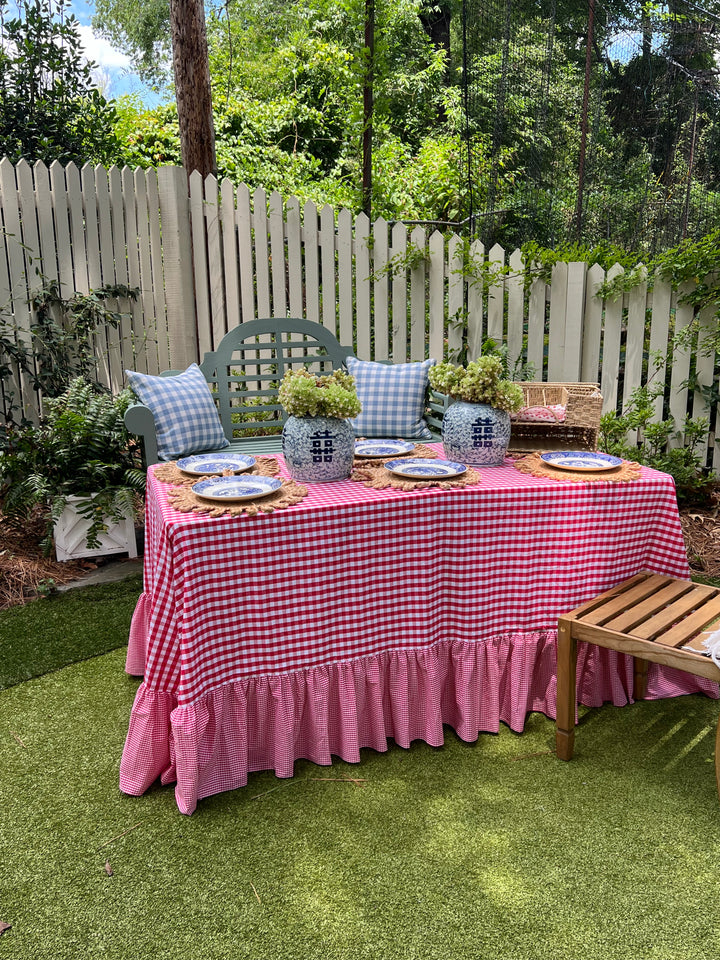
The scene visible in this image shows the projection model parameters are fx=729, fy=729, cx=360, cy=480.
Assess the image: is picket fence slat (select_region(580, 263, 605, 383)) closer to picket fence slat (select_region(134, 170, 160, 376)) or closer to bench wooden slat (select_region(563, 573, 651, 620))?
bench wooden slat (select_region(563, 573, 651, 620))

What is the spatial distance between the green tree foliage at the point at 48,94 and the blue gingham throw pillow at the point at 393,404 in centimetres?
359

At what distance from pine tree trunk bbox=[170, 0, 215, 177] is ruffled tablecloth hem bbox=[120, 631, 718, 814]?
4128 millimetres

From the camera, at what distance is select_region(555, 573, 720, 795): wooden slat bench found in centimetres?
197

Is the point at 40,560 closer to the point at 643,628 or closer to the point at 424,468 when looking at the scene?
the point at 424,468

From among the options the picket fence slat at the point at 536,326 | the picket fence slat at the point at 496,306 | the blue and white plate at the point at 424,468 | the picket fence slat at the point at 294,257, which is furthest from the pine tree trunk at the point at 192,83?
the blue and white plate at the point at 424,468

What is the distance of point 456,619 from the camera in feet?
7.65

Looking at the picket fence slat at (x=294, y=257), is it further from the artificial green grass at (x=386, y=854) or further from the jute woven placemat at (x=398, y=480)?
the artificial green grass at (x=386, y=854)

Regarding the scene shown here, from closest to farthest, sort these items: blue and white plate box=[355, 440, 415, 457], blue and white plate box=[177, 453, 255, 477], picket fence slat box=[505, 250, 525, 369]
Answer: blue and white plate box=[177, 453, 255, 477] < blue and white plate box=[355, 440, 415, 457] < picket fence slat box=[505, 250, 525, 369]

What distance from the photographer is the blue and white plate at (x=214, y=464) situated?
8.06ft

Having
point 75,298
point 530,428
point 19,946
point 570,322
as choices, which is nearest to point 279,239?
point 75,298

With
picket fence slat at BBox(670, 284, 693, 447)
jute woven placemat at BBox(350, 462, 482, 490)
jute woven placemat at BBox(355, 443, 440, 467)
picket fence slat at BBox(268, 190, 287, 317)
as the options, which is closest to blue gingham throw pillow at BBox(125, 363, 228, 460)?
jute woven placemat at BBox(355, 443, 440, 467)

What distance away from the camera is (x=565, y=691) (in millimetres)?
2205

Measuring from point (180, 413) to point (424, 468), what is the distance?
1240mm

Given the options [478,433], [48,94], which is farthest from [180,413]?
[48,94]
